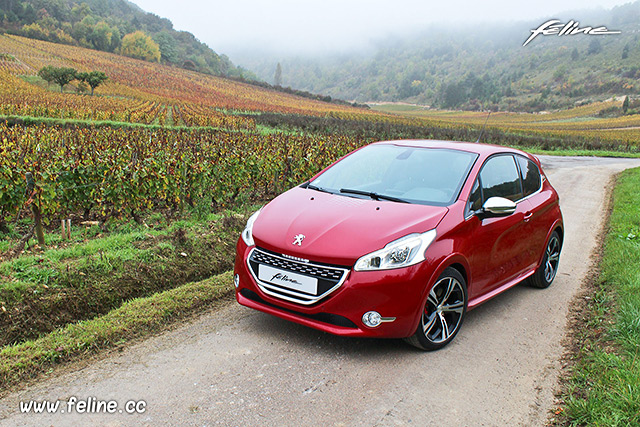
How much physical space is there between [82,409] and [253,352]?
4.43 feet

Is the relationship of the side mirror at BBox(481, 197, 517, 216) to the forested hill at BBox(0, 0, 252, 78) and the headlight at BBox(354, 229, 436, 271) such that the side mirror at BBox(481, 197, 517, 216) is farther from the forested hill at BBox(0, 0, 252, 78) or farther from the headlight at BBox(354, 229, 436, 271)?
the forested hill at BBox(0, 0, 252, 78)

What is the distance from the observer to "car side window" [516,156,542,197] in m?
5.91

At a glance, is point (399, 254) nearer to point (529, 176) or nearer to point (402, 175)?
point (402, 175)

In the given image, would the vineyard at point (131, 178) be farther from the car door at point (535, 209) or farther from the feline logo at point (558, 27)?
the feline logo at point (558, 27)

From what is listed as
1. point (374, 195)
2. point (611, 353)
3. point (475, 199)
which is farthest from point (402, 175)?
point (611, 353)

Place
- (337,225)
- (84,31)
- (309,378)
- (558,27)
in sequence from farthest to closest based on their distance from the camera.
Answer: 1. (84,31)
2. (558,27)
3. (337,225)
4. (309,378)

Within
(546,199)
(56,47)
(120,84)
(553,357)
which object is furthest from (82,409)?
(56,47)

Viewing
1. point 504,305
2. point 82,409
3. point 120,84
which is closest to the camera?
point 82,409

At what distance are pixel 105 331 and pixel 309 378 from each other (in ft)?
6.41

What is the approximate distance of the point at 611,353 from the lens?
13.9 ft

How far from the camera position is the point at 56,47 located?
298ft

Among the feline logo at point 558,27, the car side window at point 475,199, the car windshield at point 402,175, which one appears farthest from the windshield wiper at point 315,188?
the feline logo at point 558,27

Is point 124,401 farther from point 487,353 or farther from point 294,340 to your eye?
point 487,353

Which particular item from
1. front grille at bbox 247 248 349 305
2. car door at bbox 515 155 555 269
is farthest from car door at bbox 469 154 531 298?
front grille at bbox 247 248 349 305
